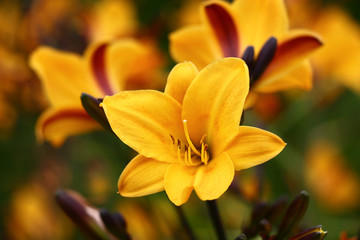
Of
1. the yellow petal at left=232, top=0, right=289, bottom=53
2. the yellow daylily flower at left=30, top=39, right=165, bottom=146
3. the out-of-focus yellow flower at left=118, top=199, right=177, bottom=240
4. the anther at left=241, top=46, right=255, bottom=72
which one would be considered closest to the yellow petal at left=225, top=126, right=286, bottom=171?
the anther at left=241, top=46, right=255, bottom=72

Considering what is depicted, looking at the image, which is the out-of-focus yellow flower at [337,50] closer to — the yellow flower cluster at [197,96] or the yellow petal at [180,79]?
the yellow flower cluster at [197,96]

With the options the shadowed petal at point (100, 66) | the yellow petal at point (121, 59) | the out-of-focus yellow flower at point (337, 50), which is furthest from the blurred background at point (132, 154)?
the shadowed petal at point (100, 66)

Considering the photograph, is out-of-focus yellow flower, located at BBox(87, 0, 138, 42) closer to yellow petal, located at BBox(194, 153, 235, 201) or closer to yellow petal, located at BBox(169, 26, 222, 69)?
yellow petal, located at BBox(169, 26, 222, 69)

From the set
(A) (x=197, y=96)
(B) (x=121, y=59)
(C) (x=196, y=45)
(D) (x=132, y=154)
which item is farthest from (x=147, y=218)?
(A) (x=197, y=96)

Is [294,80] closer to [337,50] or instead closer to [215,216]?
[215,216]

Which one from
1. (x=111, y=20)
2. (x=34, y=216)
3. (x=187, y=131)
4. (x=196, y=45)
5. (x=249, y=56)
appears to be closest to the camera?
(x=187, y=131)

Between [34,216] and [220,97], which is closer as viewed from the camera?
[220,97]
